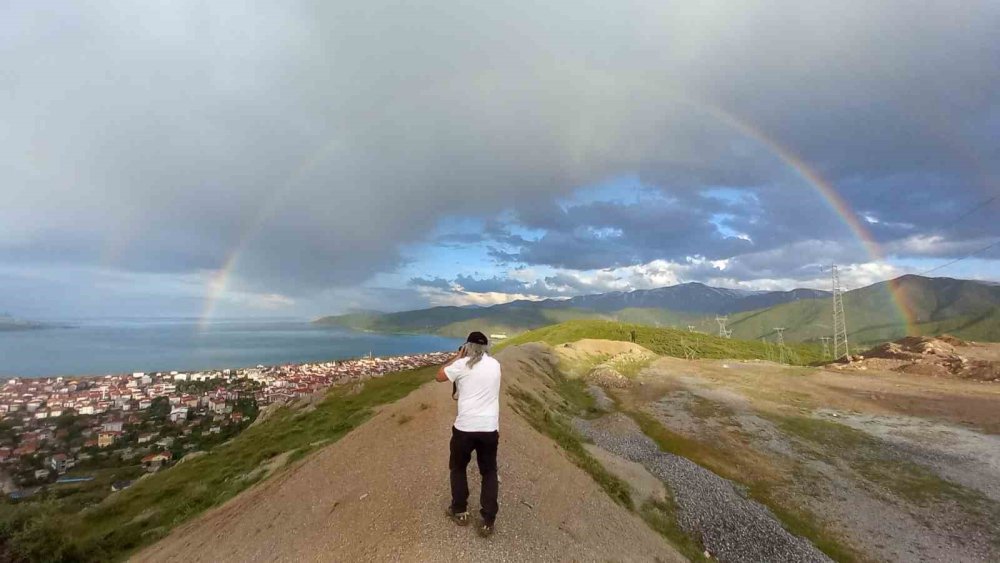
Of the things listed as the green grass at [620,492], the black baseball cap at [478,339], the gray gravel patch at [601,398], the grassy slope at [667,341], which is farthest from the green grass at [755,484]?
the grassy slope at [667,341]

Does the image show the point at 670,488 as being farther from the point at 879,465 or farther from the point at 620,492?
the point at 879,465

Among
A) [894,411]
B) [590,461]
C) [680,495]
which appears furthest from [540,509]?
[894,411]

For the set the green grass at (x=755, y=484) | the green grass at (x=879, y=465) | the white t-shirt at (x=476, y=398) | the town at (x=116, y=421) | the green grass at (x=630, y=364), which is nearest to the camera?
the white t-shirt at (x=476, y=398)

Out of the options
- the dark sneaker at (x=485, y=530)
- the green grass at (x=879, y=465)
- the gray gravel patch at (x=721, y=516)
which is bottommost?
the green grass at (x=879, y=465)

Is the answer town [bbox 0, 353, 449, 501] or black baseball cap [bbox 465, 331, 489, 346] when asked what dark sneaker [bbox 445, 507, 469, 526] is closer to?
black baseball cap [bbox 465, 331, 489, 346]

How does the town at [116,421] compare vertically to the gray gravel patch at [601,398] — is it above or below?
below

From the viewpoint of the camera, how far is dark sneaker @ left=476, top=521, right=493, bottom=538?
23.8 ft

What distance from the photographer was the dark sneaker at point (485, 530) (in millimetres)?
7266

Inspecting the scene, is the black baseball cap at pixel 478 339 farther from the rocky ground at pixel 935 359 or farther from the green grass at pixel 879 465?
the rocky ground at pixel 935 359

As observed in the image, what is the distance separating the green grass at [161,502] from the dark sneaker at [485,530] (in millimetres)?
12348

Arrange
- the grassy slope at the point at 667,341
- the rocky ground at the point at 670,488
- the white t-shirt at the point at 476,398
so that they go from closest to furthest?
the white t-shirt at the point at 476,398, the rocky ground at the point at 670,488, the grassy slope at the point at 667,341

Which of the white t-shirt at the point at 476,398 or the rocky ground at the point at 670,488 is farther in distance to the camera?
the rocky ground at the point at 670,488

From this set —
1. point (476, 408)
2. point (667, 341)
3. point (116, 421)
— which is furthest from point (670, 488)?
point (667, 341)

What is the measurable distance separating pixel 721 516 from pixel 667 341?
10338cm
